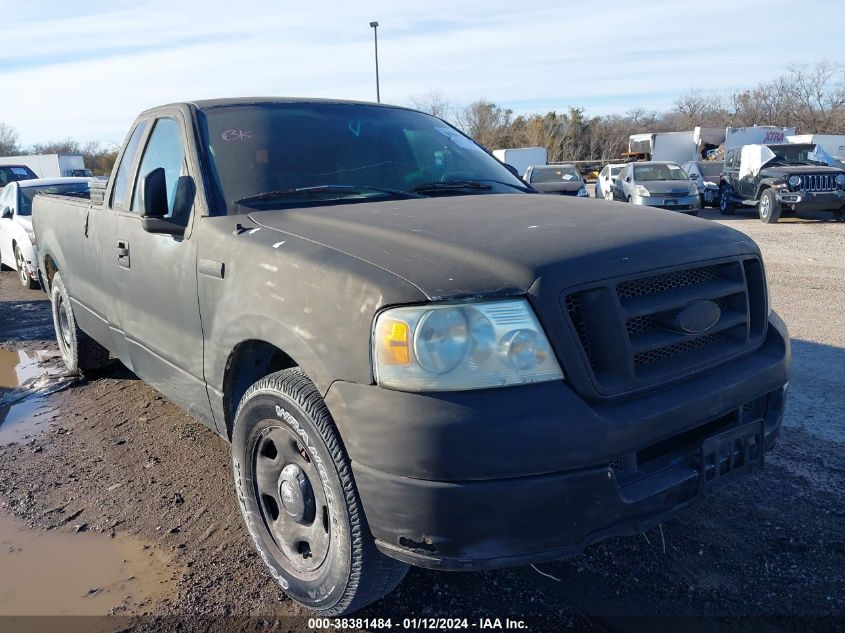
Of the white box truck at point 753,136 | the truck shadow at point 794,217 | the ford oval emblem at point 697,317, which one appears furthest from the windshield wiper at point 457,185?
the white box truck at point 753,136

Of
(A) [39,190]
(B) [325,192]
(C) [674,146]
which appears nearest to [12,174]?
(A) [39,190]

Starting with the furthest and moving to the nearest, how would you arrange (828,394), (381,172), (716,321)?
(828,394) < (381,172) < (716,321)

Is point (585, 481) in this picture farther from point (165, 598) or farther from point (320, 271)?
point (165, 598)

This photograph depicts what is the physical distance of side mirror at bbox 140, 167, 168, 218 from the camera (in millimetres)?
3109

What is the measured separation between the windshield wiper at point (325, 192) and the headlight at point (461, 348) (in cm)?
129

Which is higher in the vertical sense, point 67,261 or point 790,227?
point 67,261

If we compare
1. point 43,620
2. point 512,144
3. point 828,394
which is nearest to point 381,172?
point 43,620

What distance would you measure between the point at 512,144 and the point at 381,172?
56.1m

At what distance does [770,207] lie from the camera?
16.5 m

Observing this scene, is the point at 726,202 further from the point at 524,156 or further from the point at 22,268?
the point at 524,156

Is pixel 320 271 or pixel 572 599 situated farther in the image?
pixel 572 599

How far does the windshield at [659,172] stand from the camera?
62.2ft

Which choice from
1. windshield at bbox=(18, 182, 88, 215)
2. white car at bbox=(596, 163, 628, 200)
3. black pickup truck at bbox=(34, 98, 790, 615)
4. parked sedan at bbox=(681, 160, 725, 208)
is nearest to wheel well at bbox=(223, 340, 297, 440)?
black pickup truck at bbox=(34, 98, 790, 615)

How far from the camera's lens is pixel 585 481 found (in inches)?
79.9
